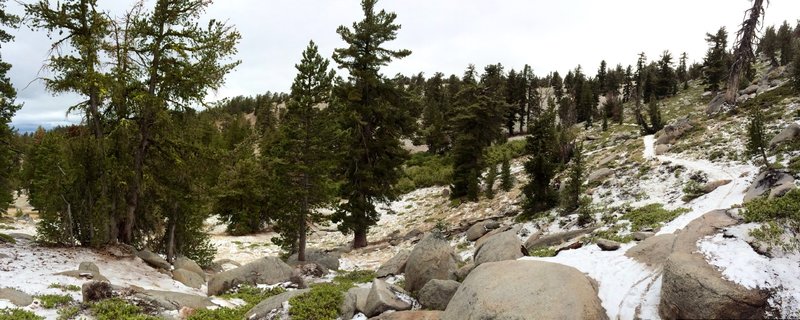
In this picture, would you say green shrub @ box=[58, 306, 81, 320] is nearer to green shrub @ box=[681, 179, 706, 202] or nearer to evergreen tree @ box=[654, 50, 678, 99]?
green shrub @ box=[681, 179, 706, 202]

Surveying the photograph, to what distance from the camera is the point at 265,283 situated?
15.5m

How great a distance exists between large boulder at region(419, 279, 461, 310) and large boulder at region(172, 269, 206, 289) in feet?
31.3

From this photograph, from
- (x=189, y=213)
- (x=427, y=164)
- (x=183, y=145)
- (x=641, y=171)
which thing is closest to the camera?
(x=183, y=145)

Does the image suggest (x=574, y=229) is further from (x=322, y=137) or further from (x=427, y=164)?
(x=427, y=164)

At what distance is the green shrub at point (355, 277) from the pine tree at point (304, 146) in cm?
310

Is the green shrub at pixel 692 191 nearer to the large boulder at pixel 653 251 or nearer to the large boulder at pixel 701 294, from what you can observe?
the large boulder at pixel 653 251

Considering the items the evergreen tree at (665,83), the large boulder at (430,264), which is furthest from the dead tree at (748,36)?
the evergreen tree at (665,83)

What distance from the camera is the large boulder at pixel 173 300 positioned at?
10469mm

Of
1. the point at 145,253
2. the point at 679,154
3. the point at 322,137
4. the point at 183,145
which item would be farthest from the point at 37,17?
the point at 679,154

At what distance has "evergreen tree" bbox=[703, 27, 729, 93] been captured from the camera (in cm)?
5512

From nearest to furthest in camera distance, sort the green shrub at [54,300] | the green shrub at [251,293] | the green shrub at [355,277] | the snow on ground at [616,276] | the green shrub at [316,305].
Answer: the snow on ground at [616,276] → the green shrub at [54,300] → the green shrub at [316,305] → the green shrub at [251,293] → the green shrub at [355,277]

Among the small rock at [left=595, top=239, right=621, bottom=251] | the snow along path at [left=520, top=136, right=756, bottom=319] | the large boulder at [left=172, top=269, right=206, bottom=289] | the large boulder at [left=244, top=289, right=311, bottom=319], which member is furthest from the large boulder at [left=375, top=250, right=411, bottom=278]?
the small rock at [left=595, top=239, right=621, bottom=251]

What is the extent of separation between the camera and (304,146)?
1936 cm

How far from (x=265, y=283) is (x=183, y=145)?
697cm
